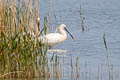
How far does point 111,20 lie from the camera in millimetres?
17000

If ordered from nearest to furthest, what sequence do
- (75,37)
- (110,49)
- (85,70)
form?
(85,70), (110,49), (75,37)

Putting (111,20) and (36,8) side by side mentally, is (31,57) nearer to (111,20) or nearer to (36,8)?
(36,8)

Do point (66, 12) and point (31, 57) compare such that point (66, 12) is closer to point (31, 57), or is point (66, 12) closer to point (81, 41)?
point (81, 41)

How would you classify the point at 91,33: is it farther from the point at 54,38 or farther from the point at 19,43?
the point at 19,43

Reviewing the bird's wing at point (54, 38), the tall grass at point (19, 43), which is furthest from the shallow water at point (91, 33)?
the tall grass at point (19, 43)

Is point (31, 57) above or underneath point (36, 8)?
underneath

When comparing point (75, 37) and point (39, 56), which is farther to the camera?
point (75, 37)

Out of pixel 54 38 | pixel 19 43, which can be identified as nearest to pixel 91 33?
pixel 54 38

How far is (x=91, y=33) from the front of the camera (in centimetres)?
1448

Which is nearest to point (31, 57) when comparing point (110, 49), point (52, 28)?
point (110, 49)

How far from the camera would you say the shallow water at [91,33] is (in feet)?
29.9

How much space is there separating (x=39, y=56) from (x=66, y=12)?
467 inches

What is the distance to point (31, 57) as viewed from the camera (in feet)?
24.9

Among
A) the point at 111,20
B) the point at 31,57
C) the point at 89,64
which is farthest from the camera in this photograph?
the point at 111,20
